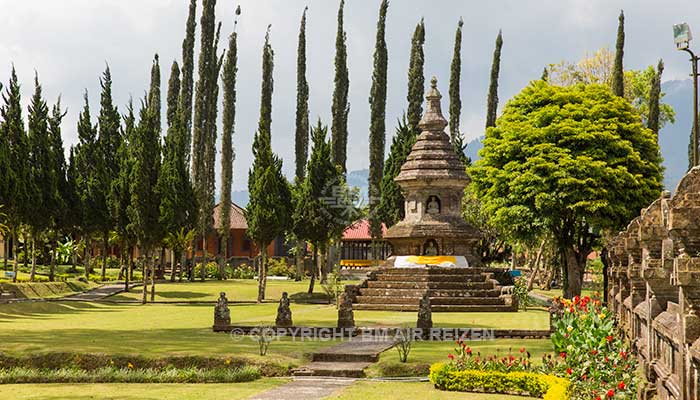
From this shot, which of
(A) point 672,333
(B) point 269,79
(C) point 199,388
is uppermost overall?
(B) point 269,79

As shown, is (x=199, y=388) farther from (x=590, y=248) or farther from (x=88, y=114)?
(x=88, y=114)

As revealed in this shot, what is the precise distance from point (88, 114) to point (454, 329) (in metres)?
38.1

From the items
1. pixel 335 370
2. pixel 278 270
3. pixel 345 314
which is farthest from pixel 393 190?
pixel 335 370

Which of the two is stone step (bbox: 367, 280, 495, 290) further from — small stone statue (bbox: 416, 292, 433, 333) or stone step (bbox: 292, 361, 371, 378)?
stone step (bbox: 292, 361, 371, 378)

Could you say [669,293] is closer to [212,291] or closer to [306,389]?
[306,389]

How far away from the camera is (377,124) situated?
203 ft

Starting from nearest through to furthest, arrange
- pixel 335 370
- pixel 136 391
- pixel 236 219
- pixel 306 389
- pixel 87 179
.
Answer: pixel 136 391 → pixel 306 389 → pixel 335 370 → pixel 87 179 → pixel 236 219

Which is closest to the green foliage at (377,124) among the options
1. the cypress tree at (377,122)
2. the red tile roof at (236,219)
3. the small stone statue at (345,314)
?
the cypress tree at (377,122)

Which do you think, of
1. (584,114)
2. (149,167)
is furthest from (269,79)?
(584,114)

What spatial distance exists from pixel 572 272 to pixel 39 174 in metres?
27.3

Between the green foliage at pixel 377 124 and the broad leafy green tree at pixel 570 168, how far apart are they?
20.8m

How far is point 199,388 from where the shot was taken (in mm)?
16078

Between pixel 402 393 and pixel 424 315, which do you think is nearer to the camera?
pixel 402 393

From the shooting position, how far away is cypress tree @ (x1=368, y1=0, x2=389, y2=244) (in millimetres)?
60094
